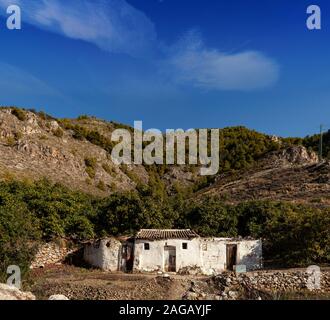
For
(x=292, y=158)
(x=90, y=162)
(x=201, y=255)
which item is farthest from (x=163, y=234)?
(x=292, y=158)

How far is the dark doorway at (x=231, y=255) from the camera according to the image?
27.2 meters

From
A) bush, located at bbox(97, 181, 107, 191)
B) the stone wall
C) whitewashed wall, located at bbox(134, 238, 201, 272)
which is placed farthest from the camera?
bush, located at bbox(97, 181, 107, 191)

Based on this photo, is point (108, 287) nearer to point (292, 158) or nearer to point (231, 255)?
point (231, 255)

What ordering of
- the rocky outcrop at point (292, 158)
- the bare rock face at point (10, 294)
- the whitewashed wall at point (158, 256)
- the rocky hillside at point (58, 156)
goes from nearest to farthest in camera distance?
the bare rock face at point (10, 294) < the whitewashed wall at point (158, 256) < the rocky hillside at point (58, 156) < the rocky outcrop at point (292, 158)

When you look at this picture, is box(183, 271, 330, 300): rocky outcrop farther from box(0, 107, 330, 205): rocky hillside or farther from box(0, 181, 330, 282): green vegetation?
box(0, 107, 330, 205): rocky hillside

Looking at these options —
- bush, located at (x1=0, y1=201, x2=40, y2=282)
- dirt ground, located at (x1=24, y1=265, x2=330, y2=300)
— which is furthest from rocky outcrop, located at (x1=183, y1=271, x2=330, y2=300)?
bush, located at (x1=0, y1=201, x2=40, y2=282)

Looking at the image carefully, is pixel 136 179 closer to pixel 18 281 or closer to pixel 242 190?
pixel 242 190

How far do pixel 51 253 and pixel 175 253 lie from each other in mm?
6929

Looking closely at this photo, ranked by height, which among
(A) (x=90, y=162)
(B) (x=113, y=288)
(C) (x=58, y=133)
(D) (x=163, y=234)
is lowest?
(B) (x=113, y=288)

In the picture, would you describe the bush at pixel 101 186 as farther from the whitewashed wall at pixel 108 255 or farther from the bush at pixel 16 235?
the whitewashed wall at pixel 108 255

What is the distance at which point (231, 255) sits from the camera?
27.3m

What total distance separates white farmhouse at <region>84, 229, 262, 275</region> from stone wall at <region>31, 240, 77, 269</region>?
1.71 m

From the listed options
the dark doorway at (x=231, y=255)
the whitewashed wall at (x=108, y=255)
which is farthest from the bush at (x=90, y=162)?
the dark doorway at (x=231, y=255)

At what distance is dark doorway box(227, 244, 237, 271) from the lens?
27.2 metres
